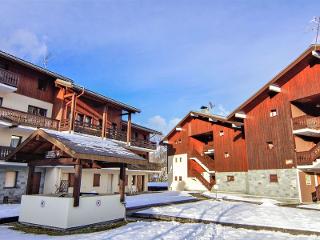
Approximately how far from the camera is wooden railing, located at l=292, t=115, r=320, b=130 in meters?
22.5

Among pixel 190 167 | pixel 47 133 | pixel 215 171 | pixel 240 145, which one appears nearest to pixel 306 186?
pixel 240 145

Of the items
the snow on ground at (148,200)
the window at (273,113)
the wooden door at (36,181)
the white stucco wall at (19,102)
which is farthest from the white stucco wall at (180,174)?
the white stucco wall at (19,102)

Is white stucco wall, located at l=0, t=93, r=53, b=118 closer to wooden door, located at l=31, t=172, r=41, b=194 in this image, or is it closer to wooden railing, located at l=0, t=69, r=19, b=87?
wooden railing, located at l=0, t=69, r=19, b=87

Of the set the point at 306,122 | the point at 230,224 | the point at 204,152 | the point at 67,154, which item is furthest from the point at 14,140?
the point at 306,122

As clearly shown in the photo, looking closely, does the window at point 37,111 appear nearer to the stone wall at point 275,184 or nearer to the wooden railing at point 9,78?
the wooden railing at point 9,78

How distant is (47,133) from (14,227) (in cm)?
386

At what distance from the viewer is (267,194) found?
81.6 ft

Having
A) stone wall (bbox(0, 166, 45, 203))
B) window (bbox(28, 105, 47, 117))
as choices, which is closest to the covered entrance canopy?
stone wall (bbox(0, 166, 45, 203))

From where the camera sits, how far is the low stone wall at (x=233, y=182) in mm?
29003

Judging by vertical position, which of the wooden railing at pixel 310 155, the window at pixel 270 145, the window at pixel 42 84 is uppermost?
the window at pixel 42 84

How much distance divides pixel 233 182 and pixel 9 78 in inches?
921

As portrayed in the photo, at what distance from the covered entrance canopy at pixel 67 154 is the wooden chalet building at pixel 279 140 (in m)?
15.4

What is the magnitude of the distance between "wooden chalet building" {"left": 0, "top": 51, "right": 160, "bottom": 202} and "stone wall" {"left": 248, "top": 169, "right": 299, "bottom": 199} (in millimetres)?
12084

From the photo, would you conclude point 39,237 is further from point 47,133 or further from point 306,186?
point 306,186
